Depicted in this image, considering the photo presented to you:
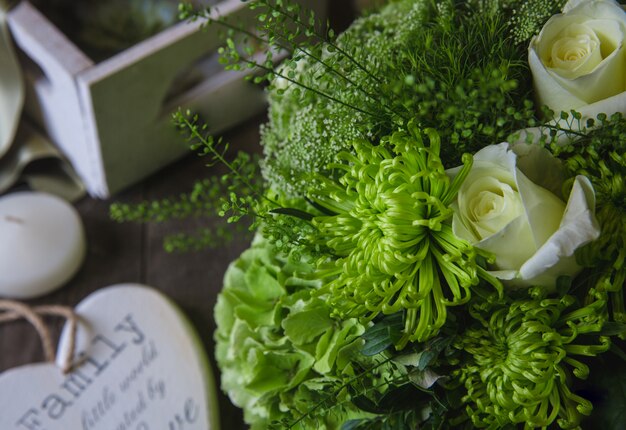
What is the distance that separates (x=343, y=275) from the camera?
0.40m

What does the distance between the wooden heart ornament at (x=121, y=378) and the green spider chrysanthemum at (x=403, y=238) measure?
Result: 0.97 ft

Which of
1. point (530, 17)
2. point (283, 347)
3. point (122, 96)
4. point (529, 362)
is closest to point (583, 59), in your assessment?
point (530, 17)

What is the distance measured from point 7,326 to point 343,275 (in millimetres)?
473

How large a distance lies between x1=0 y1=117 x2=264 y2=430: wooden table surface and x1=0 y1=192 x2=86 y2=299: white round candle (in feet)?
0.07

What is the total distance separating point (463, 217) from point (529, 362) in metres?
0.08

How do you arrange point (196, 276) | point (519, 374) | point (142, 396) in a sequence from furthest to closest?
point (196, 276) < point (142, 396) < point (519, 374)

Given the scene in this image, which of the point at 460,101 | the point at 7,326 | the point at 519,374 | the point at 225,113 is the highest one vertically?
the point at 460,101

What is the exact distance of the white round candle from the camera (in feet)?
2.39

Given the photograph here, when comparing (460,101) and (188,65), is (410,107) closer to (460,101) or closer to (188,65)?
(460,101)

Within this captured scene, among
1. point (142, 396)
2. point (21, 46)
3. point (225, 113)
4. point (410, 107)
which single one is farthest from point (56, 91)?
point (410, 107)

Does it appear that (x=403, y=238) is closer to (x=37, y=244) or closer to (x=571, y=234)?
(x=571, y=234)

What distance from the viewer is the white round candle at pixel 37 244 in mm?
727

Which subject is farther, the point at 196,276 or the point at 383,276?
the point at 196,276

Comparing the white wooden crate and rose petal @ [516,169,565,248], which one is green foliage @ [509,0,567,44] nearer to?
rose petal @ [516,169,565,248]
